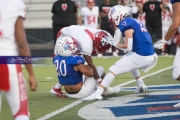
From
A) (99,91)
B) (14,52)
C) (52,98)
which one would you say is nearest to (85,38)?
(99,91)

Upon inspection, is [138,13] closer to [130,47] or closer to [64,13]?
[64,13]

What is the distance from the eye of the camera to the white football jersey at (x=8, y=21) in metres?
4.90

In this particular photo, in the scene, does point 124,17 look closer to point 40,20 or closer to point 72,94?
point 72,94

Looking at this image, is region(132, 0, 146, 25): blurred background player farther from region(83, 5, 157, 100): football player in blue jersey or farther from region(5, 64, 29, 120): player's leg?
region(5, 64, 29, 120): player's leg

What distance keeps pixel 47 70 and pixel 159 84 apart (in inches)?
153

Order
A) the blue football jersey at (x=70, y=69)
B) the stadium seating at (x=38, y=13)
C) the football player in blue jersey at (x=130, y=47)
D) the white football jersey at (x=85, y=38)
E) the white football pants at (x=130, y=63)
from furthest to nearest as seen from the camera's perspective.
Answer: the stadium seating at (x=38, y=13)
the white football jersey at (x=85, y=38)
the white football pants at (x=130, y=63)
the football player in blue jersey at (x=130, y=47)
the blue football jersey at (x=70, y=69)

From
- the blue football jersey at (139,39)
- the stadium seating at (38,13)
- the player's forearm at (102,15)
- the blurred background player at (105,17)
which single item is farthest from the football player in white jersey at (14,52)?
the stadium seating at (38,13)

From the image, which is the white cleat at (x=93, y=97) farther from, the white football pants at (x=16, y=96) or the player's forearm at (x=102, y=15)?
the player's forearm at (x=102, y=15)

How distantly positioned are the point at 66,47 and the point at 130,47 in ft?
2.97

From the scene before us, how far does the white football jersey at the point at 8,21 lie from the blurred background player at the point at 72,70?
3.60 metres

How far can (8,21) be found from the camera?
16.1ft

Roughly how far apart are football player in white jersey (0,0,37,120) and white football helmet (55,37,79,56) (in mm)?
3647

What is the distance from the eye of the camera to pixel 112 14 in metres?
8.92

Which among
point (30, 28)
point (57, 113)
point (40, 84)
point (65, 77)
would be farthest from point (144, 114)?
point (30, 28)
